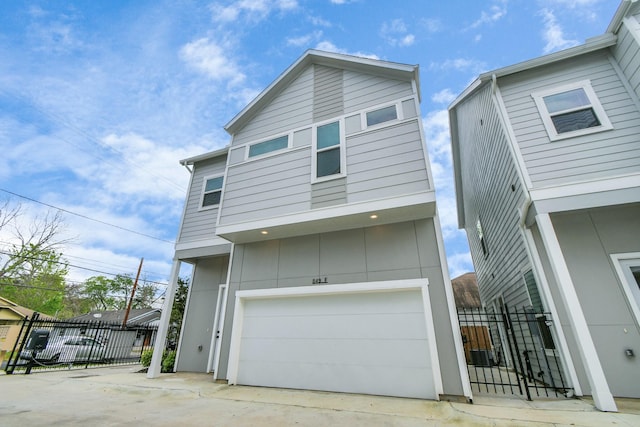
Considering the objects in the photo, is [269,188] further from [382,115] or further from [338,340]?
[338,340]

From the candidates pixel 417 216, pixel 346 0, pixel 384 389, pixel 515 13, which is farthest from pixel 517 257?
pixel 346 0

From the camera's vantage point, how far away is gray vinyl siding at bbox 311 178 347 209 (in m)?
5.37

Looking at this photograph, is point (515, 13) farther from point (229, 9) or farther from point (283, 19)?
point (229, 9)

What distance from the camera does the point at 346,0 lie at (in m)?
11.3

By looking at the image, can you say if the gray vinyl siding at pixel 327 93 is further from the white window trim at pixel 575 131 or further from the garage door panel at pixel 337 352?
the garage door panel at pixel 337 352

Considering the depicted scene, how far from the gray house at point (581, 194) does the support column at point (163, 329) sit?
337 inches

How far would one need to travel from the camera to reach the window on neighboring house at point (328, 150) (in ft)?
19.0

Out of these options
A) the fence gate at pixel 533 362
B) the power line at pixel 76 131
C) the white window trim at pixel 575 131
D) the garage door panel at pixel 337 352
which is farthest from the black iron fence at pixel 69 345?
the white window trim at pixel 575 131

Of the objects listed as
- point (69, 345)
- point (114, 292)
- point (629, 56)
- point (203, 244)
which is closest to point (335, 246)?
point (203, 244)

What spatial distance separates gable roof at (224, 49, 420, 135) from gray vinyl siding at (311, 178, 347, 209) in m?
2.88

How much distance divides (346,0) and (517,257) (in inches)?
481

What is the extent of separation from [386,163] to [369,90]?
2.16m

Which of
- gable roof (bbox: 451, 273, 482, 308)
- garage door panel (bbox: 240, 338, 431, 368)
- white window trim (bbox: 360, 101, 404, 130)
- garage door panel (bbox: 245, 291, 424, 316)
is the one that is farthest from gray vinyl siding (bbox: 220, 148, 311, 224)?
gable roof (bbox: 451, 273, 482, 308)

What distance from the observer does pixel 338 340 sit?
197 inches
